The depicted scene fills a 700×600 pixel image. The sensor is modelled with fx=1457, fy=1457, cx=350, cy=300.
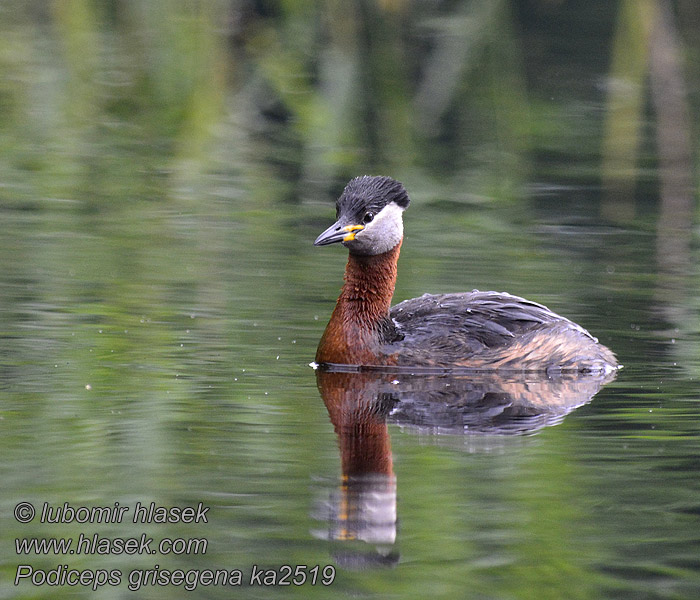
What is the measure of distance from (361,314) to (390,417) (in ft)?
5.02

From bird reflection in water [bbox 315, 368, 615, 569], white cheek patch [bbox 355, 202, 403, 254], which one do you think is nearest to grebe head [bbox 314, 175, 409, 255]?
white cheek patch [bbox 355, 202, 403, 254]

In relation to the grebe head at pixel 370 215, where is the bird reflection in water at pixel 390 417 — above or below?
below

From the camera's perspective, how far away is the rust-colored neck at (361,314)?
8.46 meters

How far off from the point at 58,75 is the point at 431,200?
5022mm

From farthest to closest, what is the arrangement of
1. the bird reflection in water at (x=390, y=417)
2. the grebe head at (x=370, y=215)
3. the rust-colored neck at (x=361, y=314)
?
the grebe head at (x=370, y=215)
the rust-colored neck at (x=361, y=314)
the bird reflection in water at (x=390, y=417)

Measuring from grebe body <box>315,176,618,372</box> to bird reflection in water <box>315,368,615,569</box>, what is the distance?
0.10m

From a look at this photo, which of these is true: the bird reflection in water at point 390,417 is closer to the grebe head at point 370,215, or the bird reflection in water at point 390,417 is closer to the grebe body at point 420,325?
the grebe body at point 420,325

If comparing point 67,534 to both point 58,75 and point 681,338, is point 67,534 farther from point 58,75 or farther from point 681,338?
point 58,75

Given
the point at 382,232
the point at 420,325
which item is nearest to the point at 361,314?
the point at 420,325

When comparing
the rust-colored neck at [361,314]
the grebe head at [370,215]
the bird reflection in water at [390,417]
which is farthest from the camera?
the grebe head at [370,215]

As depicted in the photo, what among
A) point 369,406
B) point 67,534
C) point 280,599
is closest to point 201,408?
point 369,406

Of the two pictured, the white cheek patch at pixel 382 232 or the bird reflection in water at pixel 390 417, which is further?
the white cheek patch at pixel 382 232

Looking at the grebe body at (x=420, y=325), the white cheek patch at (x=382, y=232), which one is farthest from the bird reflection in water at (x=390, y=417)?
the white cheek patch at (x=382, y=232)

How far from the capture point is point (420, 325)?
8.70m
